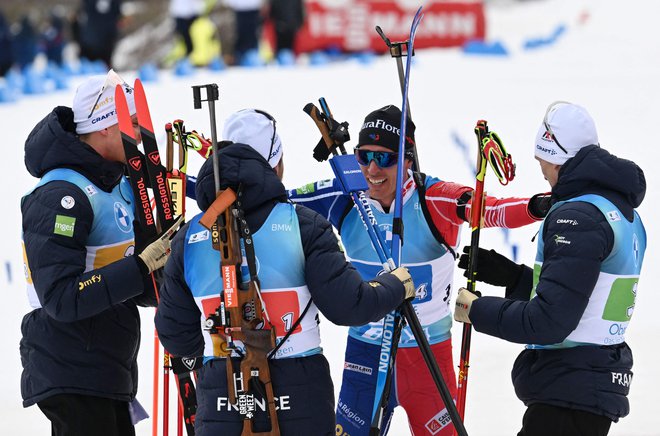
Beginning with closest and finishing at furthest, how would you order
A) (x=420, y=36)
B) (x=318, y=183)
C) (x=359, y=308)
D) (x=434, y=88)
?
(x=359, y=308)
(x=318, y=183)
(x=434, y=88)
(x=420, y=36)

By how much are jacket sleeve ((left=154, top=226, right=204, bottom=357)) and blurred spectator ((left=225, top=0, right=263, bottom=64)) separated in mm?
9935

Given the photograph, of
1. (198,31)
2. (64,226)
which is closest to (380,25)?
(198,31)

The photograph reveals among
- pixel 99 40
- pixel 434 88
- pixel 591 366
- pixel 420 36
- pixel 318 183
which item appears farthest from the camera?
pixel 420 36

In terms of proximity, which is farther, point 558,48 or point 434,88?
point 558,48

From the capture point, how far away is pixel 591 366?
3.65 meters

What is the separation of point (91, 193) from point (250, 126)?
0.78 m

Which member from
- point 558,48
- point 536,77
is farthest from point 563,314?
point 558,48

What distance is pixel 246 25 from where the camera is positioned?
44.0ft

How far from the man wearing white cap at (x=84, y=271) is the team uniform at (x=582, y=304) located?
1.32 metres

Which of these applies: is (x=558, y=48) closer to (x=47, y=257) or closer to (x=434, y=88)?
(x=434, y=88)

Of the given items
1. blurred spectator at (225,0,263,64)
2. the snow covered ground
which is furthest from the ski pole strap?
blurred spectator at (225,0,263,64)

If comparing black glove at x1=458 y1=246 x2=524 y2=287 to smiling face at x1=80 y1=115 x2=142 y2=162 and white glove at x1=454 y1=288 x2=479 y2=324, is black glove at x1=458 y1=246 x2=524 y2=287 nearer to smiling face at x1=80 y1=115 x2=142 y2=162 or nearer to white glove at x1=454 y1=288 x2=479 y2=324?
white glove at x1=454 y1=288 x2=479 y2=324

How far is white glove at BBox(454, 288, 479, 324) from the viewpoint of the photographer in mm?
3918

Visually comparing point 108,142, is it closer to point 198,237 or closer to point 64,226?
point 64,226
